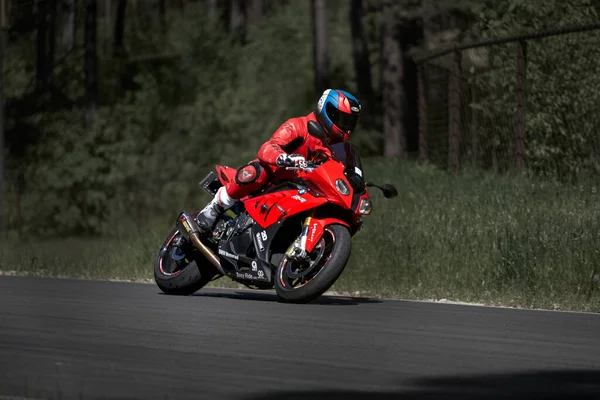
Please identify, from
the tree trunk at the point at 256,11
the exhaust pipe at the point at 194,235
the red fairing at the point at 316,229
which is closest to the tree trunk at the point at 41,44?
the tree trunk at the point at 256,11

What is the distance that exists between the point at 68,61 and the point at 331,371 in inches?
1964

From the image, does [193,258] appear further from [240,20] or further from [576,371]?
[240,20]

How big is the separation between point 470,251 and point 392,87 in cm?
1592

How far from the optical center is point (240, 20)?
57.1 meters

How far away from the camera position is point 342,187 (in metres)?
11.8

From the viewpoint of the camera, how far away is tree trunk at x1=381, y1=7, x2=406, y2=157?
96.0ft

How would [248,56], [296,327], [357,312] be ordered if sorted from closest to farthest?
1. [296,327]
2. [357,312]
3. [248,56]

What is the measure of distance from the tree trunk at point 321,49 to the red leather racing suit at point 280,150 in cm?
2818

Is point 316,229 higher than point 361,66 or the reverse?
higher

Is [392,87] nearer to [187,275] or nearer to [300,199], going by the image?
[187,275]

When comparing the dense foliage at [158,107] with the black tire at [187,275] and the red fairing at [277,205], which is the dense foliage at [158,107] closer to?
the black tire at [187,275]

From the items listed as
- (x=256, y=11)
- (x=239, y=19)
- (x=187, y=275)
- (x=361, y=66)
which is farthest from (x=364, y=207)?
(x=256, y=11)

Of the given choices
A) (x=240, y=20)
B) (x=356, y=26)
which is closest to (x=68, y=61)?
(x=240, y=20)

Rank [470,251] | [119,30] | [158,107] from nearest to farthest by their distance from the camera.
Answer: [470,251] < [158,107] < [119,30]
